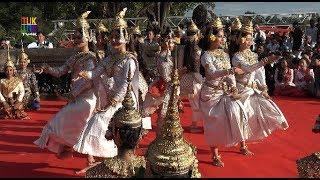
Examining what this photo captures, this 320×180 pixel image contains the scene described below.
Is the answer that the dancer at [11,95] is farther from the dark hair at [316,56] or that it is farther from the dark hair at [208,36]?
the dark hair at [316,56]

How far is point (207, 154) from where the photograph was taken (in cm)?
639

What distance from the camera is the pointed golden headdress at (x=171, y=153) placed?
2.27 m

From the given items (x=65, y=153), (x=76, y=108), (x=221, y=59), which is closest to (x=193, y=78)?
(x=221, y=59)

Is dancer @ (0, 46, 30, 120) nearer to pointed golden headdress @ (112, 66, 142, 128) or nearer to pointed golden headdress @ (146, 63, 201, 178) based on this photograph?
pointed golden headdress @ (112, 66, 142, 128)

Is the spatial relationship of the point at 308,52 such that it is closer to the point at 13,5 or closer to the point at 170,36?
the point at 170,36

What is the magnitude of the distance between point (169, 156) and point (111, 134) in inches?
22.9

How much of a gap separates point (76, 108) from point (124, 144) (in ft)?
9.58

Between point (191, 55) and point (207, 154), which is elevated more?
point (191, 55)

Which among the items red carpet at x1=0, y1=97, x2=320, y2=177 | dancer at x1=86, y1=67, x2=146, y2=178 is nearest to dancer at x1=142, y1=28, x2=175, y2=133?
red carpet at x1=0, y1=97, x2=320, y2=177

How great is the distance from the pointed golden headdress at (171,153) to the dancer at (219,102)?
3.39m

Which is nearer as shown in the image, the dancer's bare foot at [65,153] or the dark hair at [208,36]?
the dancer's bare foot at [65,153]

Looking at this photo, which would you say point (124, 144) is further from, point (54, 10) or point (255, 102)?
point (54, 10)

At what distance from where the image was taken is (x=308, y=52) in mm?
12422

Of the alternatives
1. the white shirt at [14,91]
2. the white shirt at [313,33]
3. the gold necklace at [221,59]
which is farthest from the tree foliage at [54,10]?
the gold necklace at [221,59]
